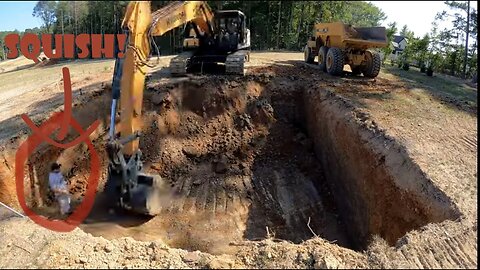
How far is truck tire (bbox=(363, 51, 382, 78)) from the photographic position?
14617mm

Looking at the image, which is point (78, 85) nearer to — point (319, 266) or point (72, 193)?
point (72, 193)

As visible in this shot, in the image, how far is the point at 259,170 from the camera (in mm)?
11773

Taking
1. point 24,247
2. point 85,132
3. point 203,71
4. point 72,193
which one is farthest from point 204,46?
point 24,247

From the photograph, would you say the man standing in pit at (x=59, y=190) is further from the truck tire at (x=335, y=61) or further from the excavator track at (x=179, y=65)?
the truck tire at (x=335, y=61)

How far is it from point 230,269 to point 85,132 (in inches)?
273

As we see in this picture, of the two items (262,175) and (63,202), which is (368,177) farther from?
(63,202)

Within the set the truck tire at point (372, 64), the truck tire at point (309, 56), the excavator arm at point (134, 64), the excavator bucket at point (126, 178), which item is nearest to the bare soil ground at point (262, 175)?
the truck tire at point (372, 64)

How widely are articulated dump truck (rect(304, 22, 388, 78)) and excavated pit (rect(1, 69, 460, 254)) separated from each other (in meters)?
1.97

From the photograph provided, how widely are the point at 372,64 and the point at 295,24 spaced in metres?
17.1

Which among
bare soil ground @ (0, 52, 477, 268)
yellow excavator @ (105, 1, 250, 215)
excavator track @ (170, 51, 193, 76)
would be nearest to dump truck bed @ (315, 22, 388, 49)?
bare soil ground @ (0, 52, 477, 268)

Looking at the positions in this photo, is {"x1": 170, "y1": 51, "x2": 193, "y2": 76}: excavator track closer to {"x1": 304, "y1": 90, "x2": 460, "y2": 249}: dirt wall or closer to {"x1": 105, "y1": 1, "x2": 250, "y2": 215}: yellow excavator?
{"x1": 105, "y1": 1, "x2": 250, "y2": 215}: yellow excavator

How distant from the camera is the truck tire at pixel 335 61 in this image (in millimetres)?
14421

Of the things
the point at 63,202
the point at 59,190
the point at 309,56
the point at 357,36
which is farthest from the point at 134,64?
the point at 309,56

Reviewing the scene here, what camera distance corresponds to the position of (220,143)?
12.0 m
